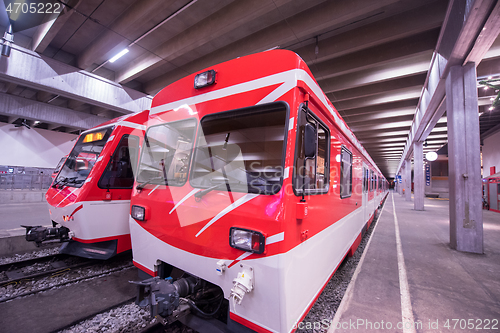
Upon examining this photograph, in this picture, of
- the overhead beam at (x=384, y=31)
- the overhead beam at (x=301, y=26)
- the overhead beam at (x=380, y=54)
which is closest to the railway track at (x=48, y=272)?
the overhead beam at (x=301, y=26)

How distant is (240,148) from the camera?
2480 millimetres

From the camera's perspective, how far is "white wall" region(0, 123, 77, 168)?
12719mm

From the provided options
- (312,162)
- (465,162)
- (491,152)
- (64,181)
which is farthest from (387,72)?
(491,152)

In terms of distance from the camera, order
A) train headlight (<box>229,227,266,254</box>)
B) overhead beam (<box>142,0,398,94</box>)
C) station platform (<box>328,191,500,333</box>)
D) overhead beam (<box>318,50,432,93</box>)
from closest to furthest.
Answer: train headlight (<box>229,227,266,254</box>) < station platform (<box>328,191,500,333</box>) < overhead beam (<box>142,0,398,94</box>) < overhead beam (<box>318,50,432,93</box>)

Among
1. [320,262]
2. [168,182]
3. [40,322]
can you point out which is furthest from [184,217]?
[40,322]

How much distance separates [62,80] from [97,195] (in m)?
6.43

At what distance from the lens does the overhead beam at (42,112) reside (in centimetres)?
1004

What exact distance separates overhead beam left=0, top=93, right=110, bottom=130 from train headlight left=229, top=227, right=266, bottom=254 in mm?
13555

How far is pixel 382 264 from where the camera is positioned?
15.8 ft

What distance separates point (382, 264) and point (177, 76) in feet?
30.0

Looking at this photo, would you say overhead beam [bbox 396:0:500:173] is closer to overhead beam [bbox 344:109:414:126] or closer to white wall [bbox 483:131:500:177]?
overhead beam [bbox 344:109:414:126]

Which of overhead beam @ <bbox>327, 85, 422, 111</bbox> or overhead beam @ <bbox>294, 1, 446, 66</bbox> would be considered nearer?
overhead beam @ <bbox>294, 1, 446, 66</bbox>

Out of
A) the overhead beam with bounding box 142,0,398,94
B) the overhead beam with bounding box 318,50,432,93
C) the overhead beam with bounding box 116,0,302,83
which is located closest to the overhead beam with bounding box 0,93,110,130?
the overhead beam with bounding box 116,0,302,83

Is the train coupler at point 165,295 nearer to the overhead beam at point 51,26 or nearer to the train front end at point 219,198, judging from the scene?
the train front end at point 219,198
